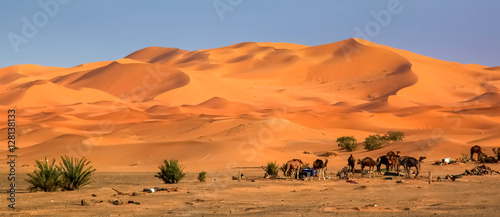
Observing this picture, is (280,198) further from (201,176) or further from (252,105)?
(252,105)

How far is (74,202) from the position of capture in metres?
18.1

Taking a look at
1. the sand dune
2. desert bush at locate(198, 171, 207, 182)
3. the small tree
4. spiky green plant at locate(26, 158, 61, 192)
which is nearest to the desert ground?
the sand dune

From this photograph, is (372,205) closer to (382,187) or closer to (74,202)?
(382,187)

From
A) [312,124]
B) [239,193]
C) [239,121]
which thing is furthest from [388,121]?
[239,193]

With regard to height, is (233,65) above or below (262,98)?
above

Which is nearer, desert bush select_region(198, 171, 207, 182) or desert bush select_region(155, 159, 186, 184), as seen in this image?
desert bush select_region(155, 159, 186, 184)

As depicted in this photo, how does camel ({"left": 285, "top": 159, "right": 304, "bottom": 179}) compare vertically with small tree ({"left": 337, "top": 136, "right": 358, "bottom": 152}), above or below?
below

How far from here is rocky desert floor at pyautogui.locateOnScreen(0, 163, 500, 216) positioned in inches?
622

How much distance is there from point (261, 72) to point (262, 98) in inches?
1278

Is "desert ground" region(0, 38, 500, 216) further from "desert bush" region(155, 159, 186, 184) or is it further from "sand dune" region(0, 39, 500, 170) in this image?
"desert bush" region(155, 159, 186, 184)

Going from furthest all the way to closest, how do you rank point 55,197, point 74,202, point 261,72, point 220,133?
point 261,72 → point 220,133 → point 55,197 → point 74,202

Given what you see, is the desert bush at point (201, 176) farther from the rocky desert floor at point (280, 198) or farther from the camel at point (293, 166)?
the camel at point (293, 166)

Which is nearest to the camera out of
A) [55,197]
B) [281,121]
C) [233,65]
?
[55,197]

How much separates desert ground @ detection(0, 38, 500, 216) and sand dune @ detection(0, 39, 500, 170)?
0.80 ft
